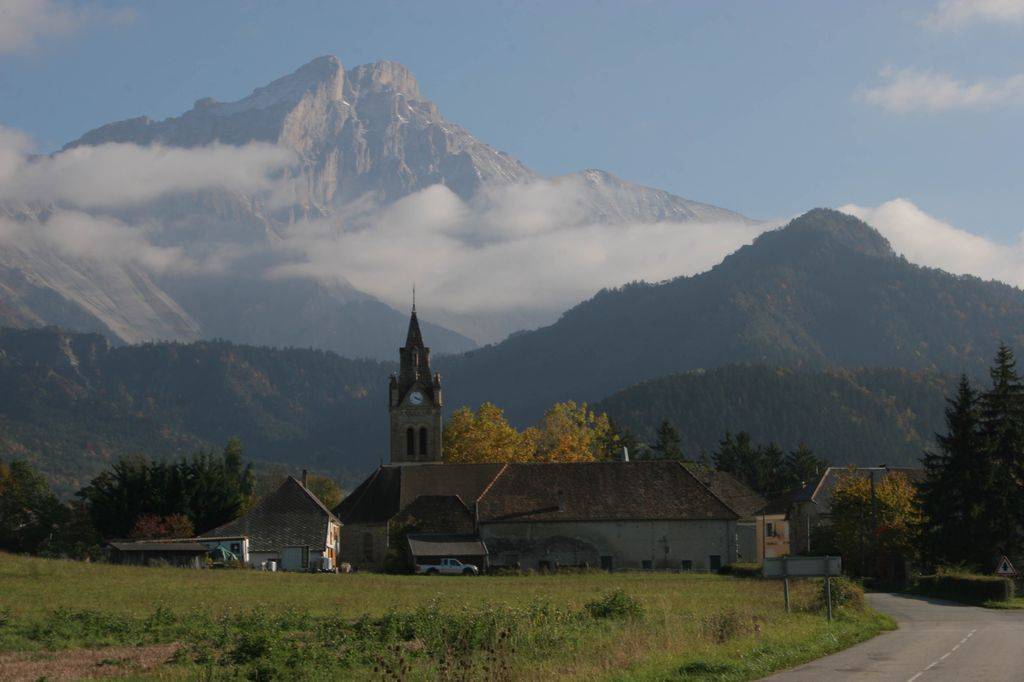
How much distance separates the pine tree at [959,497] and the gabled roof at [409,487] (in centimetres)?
3260

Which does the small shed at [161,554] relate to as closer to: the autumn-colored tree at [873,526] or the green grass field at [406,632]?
the green grass field at [406,632]

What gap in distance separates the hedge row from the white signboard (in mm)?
18114

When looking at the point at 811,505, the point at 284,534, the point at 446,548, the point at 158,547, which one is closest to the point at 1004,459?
the point at 446,548

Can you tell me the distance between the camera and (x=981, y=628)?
37531mm

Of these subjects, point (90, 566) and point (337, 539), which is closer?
point (90, 566)

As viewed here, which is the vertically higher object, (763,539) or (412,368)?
(412,368)

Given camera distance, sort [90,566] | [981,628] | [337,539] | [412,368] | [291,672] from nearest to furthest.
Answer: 1. [291,672]
2. [981,628]
3. [90,566]
4. [337,539]
5. [412,368]

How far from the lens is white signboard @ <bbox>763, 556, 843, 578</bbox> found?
35.9m

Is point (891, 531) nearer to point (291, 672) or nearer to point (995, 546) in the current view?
point (995, 546)

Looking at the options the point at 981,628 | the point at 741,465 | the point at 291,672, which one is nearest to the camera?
the point at 291,672

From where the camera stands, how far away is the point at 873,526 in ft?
244

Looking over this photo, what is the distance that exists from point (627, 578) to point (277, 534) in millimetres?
24466

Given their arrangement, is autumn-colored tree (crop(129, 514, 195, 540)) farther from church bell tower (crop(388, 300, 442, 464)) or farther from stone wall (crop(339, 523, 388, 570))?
church bell tower (crop(388, 300, 442, 464))

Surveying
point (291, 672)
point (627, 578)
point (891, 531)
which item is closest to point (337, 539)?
point (627, 578)
